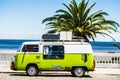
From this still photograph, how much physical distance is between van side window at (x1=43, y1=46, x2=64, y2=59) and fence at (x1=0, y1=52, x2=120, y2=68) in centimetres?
689

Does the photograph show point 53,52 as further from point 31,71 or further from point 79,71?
point 79,71

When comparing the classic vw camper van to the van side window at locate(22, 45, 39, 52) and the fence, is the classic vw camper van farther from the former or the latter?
the fence

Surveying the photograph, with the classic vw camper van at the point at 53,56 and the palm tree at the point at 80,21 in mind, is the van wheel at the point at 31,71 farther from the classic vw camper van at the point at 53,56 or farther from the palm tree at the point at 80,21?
the palm tree at the point at 80,21

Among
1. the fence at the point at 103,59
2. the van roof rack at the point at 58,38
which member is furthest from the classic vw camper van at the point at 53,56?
the fence at the point at 103,59

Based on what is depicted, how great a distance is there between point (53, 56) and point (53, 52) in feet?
0.81

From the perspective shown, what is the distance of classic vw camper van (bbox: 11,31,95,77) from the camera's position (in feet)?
74.8

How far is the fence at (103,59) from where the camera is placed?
29156 mm

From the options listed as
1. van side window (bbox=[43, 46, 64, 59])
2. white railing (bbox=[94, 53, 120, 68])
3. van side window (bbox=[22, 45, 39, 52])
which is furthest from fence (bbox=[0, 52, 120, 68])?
van side window (bbox=[43, 46, 64, 59])

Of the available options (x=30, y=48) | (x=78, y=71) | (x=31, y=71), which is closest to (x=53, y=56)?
(x=30, y=48)

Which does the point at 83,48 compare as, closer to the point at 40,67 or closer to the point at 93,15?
the point at 40,67

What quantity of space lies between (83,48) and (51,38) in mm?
2038

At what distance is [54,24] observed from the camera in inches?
1535

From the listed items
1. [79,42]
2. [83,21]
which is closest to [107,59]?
[79,42]

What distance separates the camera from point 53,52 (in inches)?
898
